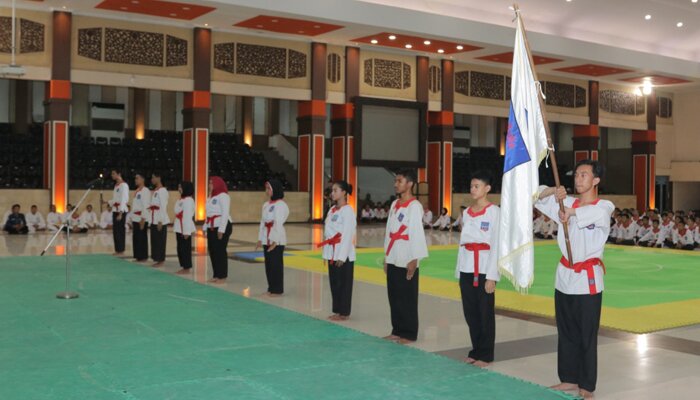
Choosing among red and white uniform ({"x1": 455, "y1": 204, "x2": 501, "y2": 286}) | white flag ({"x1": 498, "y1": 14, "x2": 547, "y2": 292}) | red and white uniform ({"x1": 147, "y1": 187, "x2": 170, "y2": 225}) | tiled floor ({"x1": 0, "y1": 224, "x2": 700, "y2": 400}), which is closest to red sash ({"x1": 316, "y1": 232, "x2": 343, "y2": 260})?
tiled floor ({"x1": 0, "y1": 224, "x2": 700, "y2": 400})

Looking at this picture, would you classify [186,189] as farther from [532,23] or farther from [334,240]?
[532,23]

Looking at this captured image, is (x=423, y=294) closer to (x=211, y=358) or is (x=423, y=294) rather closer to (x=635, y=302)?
(x=635, y=302)

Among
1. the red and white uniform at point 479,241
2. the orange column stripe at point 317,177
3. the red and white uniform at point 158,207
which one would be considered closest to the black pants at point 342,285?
the red and white uniform at point 479,241

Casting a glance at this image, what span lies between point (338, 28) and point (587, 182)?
16.0m

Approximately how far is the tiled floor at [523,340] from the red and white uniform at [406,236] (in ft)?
2.47

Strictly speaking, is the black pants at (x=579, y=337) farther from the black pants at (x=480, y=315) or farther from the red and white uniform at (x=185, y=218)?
the red and white uniform at (x=185, y=218)

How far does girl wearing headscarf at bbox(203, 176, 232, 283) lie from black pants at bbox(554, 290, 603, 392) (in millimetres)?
5675

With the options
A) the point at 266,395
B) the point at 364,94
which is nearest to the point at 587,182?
the point at 266,395

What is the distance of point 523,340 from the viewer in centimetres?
614

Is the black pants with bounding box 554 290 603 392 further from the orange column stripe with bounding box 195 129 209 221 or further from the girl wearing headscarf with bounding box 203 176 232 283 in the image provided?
the orange column stripe with bounding box 195 129 209 221

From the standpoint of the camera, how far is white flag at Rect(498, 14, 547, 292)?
443cm

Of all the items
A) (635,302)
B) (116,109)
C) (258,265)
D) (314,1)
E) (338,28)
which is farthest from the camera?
(116,109)

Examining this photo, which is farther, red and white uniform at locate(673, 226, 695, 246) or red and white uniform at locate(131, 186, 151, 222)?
red and white uniform at locate(673, 226, 695, 246)

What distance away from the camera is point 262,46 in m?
20.8
